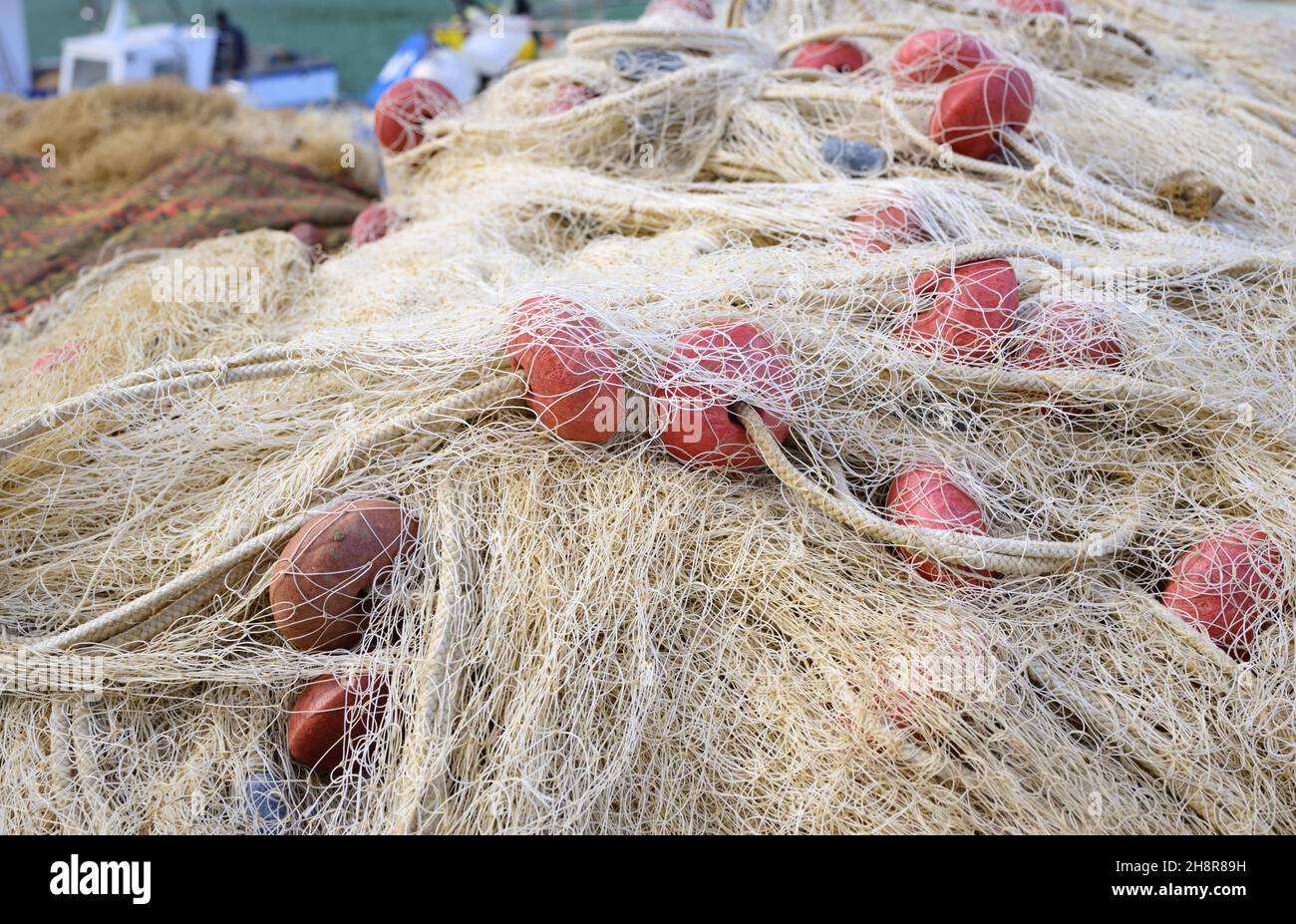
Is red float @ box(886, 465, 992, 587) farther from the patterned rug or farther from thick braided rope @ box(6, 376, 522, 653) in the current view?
the patterned rug

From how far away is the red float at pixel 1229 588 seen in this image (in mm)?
1812

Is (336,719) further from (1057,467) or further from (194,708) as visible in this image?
(1057,467)

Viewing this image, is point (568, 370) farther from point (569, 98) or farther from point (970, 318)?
point (569, 98)

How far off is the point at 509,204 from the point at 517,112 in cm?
66

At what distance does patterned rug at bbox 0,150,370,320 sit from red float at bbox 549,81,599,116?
3.50 feet

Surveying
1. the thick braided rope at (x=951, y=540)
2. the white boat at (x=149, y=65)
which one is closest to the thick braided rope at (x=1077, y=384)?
the thick braided rope at (x=951, y=540)

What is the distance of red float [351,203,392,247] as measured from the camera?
3371mm

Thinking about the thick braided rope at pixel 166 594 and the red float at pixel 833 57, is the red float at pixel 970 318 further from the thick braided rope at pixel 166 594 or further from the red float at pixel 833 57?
the red float at pixel 833 57

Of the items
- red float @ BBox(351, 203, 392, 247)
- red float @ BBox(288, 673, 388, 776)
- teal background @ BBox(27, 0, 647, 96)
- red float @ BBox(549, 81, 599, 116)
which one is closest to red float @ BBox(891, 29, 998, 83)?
red float @ BBox(549, 81, 599, 116)

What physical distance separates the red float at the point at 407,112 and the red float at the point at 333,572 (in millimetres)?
2148

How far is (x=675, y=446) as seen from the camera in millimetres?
1925

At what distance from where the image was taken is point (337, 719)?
5.73 ft

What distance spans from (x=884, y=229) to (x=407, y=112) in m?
2.02
